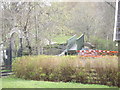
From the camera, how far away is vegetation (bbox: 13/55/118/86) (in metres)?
4.27

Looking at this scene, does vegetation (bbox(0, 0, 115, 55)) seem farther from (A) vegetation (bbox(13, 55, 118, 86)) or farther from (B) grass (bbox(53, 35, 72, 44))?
(A) vegetation (bbox(13, 55, 118, 86))

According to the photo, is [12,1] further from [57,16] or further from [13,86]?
[13,86]

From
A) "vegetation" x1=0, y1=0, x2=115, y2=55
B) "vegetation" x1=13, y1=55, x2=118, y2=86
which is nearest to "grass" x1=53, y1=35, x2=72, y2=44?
"vegetation" x1=0, y1=0, x2=115, y2=55

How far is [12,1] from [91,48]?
2997 mm

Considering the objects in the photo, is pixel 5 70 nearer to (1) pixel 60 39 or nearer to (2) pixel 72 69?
(1) pixel 60 39

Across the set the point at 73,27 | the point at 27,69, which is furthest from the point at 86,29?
the point at 27,69

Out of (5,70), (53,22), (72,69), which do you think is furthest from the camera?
(53,22)

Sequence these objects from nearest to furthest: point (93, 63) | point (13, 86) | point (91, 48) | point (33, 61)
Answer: point (13, 86)
point (93, 63)
point (33, 61)
point (91, 48)

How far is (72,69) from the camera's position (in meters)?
4.47

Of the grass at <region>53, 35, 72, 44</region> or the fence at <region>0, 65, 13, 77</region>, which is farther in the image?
the grass at <region>53, 35, 72, 44</region>

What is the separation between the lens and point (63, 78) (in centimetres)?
453

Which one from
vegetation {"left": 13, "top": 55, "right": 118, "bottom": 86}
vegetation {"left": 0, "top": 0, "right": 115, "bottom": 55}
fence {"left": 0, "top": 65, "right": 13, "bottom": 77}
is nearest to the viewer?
vegetation {"left": 13, "top": 55, "right": 118, "bottom": 86}

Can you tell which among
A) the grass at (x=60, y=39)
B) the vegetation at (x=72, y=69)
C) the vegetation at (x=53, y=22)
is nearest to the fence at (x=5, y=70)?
the vegetation at (x=72, y=69)

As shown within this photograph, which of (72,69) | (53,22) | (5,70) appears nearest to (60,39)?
(53,22)
